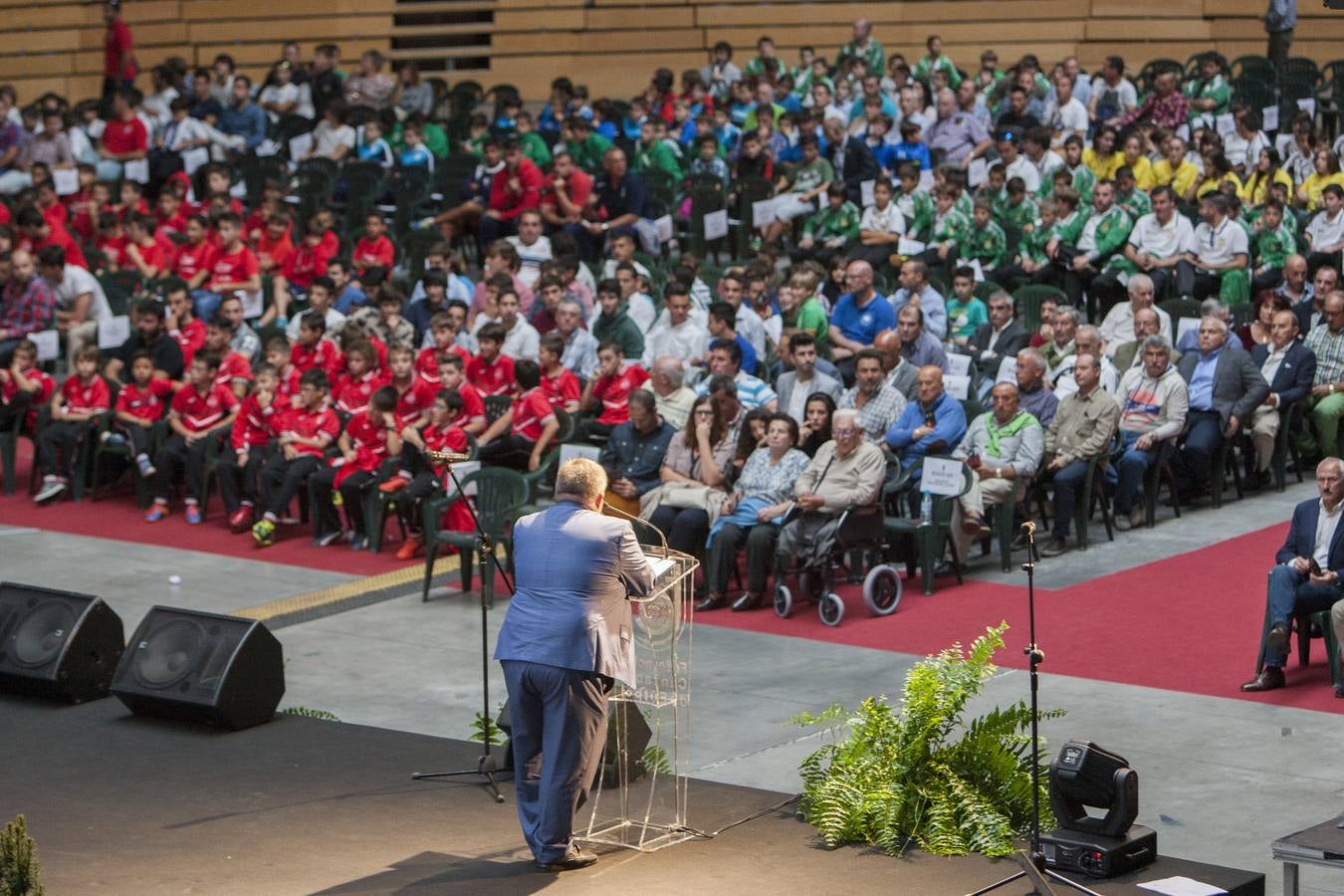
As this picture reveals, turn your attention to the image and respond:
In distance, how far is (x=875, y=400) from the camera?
11914 mm

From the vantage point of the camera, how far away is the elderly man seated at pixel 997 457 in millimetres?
11219

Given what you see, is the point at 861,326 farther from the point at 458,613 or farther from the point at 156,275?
the point at 156,275

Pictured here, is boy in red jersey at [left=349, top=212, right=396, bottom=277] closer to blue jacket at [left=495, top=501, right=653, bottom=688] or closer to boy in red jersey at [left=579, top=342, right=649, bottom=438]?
boy in red jersey at [left=579, top=342, right=649, bottom=438]

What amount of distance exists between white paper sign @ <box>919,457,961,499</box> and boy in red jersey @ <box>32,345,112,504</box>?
20.9ft

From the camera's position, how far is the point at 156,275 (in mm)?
→ 17547

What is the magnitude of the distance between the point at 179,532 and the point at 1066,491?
6000 mm

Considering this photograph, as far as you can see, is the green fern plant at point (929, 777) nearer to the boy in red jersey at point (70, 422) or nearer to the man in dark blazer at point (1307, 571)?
the man in dark blazer at point (1307, 571)

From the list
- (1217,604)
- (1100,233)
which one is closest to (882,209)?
(1100,233)

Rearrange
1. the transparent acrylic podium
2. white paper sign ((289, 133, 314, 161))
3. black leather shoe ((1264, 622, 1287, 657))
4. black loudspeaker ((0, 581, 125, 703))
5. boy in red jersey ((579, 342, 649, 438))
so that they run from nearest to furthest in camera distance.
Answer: the transparent acrylic podium < black loudspeaker ((0, 581, 125, 703)) < black leather shoe ((1264, 622, 1287, 657)) < boy in red jersey ((579, 342, 649, 438)) < white paper sign ((289, 133, 314, 161))

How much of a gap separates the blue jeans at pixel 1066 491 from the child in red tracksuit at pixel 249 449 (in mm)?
5268

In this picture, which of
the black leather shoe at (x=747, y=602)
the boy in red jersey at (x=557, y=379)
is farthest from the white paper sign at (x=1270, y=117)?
the black leather shoe at (x=747, y=602)

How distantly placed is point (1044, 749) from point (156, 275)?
12158 millimetres

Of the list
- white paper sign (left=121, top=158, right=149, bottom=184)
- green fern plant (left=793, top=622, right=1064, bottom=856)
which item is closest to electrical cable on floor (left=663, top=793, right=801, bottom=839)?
green fern plant (left=793, top=622, right=1064, bottom=856)

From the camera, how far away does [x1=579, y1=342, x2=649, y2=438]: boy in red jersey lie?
1278 cm
